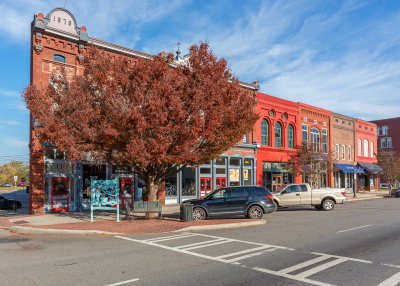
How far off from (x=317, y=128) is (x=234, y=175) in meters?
14.7

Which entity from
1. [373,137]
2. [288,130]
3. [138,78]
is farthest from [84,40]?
[373,137]

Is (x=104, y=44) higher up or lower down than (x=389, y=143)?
higher up

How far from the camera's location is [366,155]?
4756 cm

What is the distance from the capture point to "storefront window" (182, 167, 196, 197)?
25.8 metres

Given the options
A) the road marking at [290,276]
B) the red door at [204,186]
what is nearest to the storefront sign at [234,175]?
the red door at [204,186]

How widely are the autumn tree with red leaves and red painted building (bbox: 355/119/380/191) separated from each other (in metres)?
35.8

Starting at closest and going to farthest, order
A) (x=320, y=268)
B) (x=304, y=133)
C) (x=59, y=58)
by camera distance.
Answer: (x=320, y=268) → (x=59, y=58) → (x=304, y=133)

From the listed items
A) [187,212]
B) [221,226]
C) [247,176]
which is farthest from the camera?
[247,176]

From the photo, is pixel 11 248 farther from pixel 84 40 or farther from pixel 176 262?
pixel 84 40

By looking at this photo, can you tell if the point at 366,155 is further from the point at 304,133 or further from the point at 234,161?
the point at 234,161

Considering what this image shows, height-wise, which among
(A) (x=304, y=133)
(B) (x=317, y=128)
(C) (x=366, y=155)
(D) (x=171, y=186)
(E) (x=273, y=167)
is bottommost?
(D) (x=171, y=186)

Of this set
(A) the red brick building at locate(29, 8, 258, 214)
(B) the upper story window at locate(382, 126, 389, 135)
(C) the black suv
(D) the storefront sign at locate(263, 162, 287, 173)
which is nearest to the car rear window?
(C) the black suv

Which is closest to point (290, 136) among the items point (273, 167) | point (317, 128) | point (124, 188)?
point (273, 167)

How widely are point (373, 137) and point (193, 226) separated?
4491 cm
